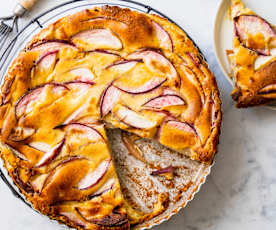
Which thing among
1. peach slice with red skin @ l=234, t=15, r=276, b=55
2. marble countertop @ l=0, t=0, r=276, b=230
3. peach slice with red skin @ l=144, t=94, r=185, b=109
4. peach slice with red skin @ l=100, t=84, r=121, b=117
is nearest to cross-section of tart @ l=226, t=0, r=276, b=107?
peach slice with red skin @ l=234, t=15, r=276, b=55

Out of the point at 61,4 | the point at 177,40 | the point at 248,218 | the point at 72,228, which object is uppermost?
the point at 61,4

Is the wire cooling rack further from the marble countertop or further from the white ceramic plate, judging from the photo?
the marble countertop

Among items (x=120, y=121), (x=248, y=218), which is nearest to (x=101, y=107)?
(x=120, y=121)

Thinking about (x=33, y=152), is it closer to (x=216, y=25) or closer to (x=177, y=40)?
(x=177, y=40)

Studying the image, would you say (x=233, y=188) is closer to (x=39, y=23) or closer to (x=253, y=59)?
(x=253, y=59)

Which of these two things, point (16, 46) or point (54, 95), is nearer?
point (54, 95)

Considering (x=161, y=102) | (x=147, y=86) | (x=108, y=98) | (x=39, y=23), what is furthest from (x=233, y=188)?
(x=39, y=23)
